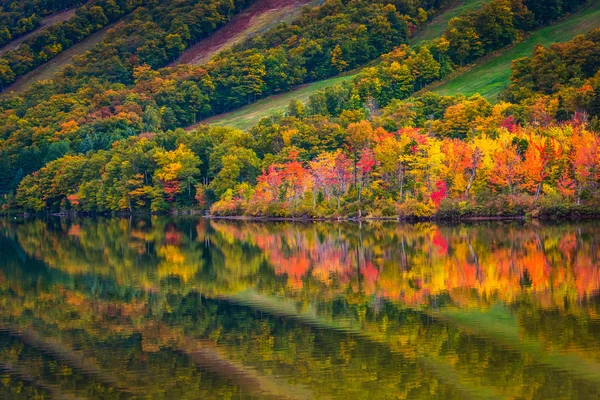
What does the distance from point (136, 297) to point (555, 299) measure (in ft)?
61.7

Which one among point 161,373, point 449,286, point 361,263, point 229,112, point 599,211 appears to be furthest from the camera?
point 229,112

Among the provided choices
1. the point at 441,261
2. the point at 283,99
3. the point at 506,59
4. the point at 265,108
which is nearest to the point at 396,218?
the point at 441,261

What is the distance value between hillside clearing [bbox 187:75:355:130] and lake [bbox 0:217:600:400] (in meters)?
112

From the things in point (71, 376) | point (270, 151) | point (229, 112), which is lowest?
point (71, 376)

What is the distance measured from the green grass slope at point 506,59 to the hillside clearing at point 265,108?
28.5 m

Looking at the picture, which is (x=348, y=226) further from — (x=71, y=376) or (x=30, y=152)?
(x=30, y=152)

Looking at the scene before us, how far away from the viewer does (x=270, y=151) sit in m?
126

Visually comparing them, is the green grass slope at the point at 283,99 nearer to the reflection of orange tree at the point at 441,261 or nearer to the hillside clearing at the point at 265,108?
the hillside clearing at the point at 265,108

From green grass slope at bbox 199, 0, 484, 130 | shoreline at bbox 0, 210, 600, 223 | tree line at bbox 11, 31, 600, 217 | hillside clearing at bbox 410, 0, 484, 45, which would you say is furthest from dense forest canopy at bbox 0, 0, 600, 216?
green grass slope at bbox 199, 0, 484, 130

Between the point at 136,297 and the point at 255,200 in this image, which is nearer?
the point at 136,297

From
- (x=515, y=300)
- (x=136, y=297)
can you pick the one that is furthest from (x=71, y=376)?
(x=515, y=300)

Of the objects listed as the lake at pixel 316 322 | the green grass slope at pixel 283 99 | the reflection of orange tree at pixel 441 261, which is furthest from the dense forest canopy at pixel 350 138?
the lake at pixel 316 322

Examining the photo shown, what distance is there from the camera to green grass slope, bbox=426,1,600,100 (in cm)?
14188

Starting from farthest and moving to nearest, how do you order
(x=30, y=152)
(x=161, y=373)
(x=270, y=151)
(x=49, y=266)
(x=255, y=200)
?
(x=30, y=152) → (x=270, y=151) → (x=255, y=200) → (x=49, y=266) → (x=161, y=373)
